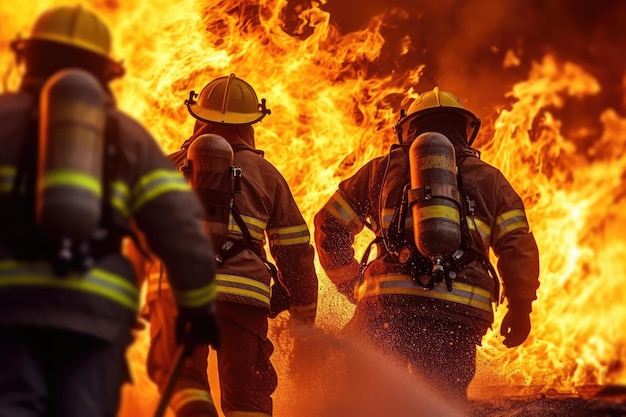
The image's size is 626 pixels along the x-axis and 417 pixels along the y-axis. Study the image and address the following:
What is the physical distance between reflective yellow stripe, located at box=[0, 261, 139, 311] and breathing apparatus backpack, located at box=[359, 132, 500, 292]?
2.63 metres

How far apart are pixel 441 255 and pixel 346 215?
4.17 ft

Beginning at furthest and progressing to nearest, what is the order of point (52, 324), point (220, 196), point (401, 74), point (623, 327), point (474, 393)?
point (623, 327)
point (401, 74)
point (474, 393)
point (220, 196)
point (52, 324)

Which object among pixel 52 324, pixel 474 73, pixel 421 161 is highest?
pixel 474 73

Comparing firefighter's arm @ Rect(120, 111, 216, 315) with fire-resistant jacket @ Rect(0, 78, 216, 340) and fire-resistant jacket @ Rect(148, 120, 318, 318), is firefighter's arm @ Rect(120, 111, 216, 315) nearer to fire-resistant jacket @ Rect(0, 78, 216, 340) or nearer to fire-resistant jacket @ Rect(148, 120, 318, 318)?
fire-resistant jacket @ Rect(0, 78, 216, 340)

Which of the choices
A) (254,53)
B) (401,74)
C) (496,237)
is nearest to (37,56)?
(496,237)

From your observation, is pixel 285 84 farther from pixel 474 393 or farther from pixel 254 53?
pixel 474 393

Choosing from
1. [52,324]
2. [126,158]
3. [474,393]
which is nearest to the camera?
[52,324]

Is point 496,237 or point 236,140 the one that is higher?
point 236,140

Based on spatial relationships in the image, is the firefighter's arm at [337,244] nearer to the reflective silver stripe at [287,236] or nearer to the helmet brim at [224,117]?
the reflective silver stripe at [287,236]

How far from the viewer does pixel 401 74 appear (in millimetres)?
10742

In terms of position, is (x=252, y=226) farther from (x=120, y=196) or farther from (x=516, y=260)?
(x=120, y=196)

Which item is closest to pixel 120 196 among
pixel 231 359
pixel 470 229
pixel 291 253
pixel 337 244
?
pixel 231 359

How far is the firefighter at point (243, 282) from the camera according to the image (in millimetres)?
4887

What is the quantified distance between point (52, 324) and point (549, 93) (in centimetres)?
1136
